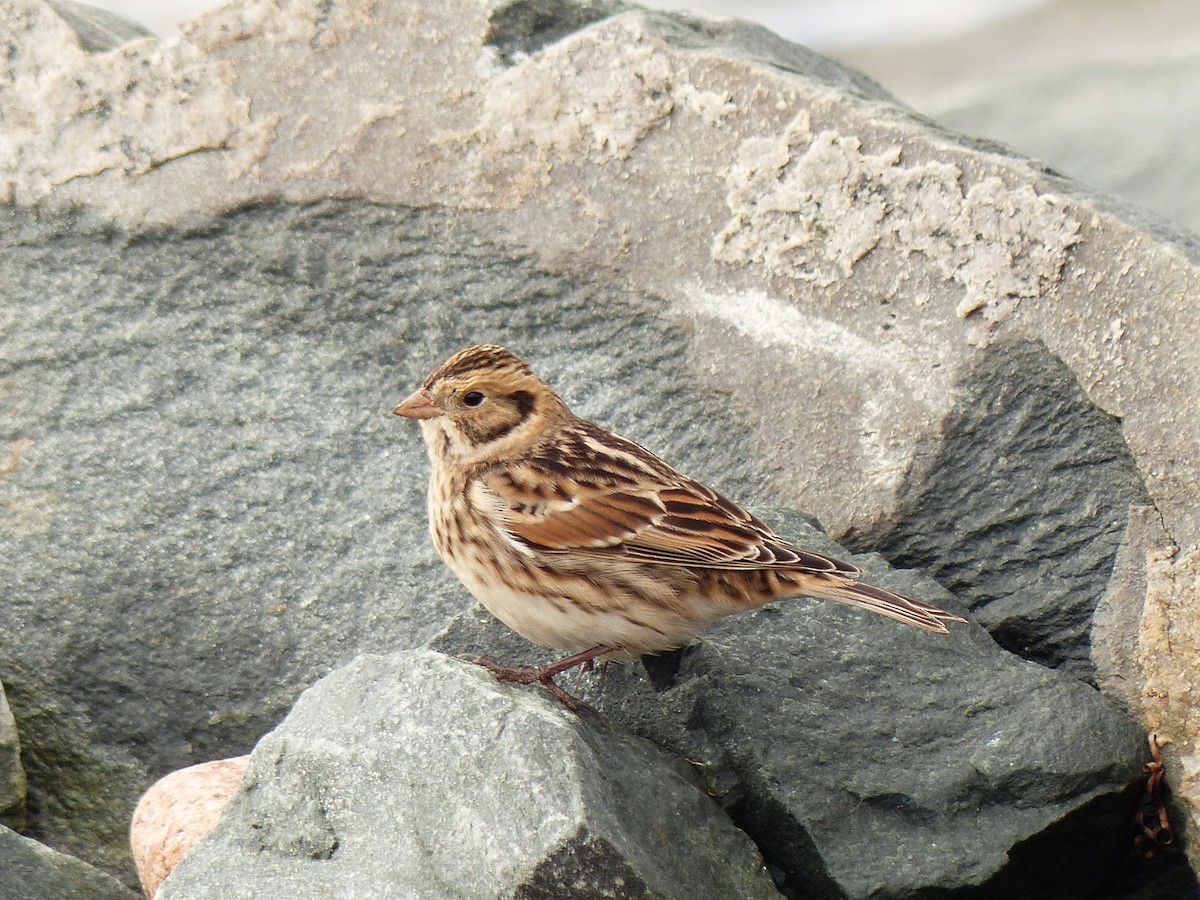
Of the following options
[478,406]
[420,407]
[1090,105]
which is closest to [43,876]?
[420,407]

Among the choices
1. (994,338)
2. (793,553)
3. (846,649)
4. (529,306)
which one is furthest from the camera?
(529,306)

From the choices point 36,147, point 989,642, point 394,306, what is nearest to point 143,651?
point 394,306

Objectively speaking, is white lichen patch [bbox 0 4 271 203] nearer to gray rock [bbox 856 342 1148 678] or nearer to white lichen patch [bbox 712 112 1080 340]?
white lichen patch [bbox 712 112 1080 340]

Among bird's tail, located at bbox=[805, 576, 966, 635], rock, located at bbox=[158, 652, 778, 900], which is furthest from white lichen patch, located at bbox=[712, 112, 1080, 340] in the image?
rock, located at bbox=[158, 652, 778, 900]

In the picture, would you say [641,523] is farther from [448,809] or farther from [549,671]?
[448,809]

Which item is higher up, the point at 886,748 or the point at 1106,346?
the point at 1106,346

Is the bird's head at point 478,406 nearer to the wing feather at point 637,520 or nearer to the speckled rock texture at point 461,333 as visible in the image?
the wing feather at point 637,520

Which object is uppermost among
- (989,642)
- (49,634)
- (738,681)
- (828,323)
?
(828,323)

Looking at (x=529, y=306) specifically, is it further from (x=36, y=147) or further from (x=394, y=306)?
(x=36, y=147)
